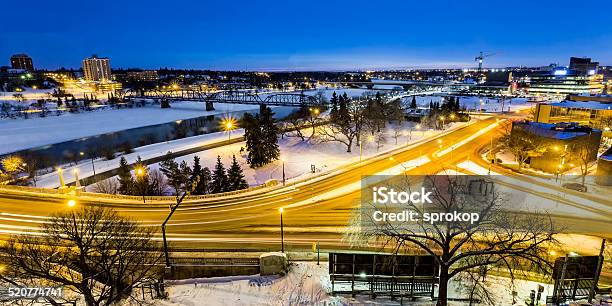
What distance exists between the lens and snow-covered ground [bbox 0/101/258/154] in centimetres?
7400

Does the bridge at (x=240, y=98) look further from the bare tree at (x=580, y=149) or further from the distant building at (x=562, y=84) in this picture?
the distant building at (x=562, y=84)

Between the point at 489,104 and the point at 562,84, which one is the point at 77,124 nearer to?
the point at 489,104

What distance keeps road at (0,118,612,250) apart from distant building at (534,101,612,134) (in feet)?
130

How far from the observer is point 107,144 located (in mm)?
72750

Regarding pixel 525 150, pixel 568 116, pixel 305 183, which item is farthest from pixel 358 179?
pixel 568 116

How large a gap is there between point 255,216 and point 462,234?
48.8 ft

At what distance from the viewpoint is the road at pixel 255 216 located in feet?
78.5

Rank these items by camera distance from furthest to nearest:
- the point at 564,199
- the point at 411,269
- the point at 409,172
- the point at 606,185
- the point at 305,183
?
the point at 409,172
the point at 305,183
the point at 606,185
the point at 564,199
the point at 411,269

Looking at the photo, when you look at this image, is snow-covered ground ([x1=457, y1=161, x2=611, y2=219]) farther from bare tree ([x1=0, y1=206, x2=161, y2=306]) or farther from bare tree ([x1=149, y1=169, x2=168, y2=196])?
bare tree ([x1=149, y1=169, x2=168, y2=196])

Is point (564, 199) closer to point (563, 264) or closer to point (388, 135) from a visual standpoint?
point (563, 264)

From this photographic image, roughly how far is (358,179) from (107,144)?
58.6 m

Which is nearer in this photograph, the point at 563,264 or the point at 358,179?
the point at 563,264

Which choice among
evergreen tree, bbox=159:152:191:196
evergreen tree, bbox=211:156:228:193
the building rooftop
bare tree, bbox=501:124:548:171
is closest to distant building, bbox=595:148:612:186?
the building rooftop

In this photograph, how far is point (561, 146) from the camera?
38.2 m
